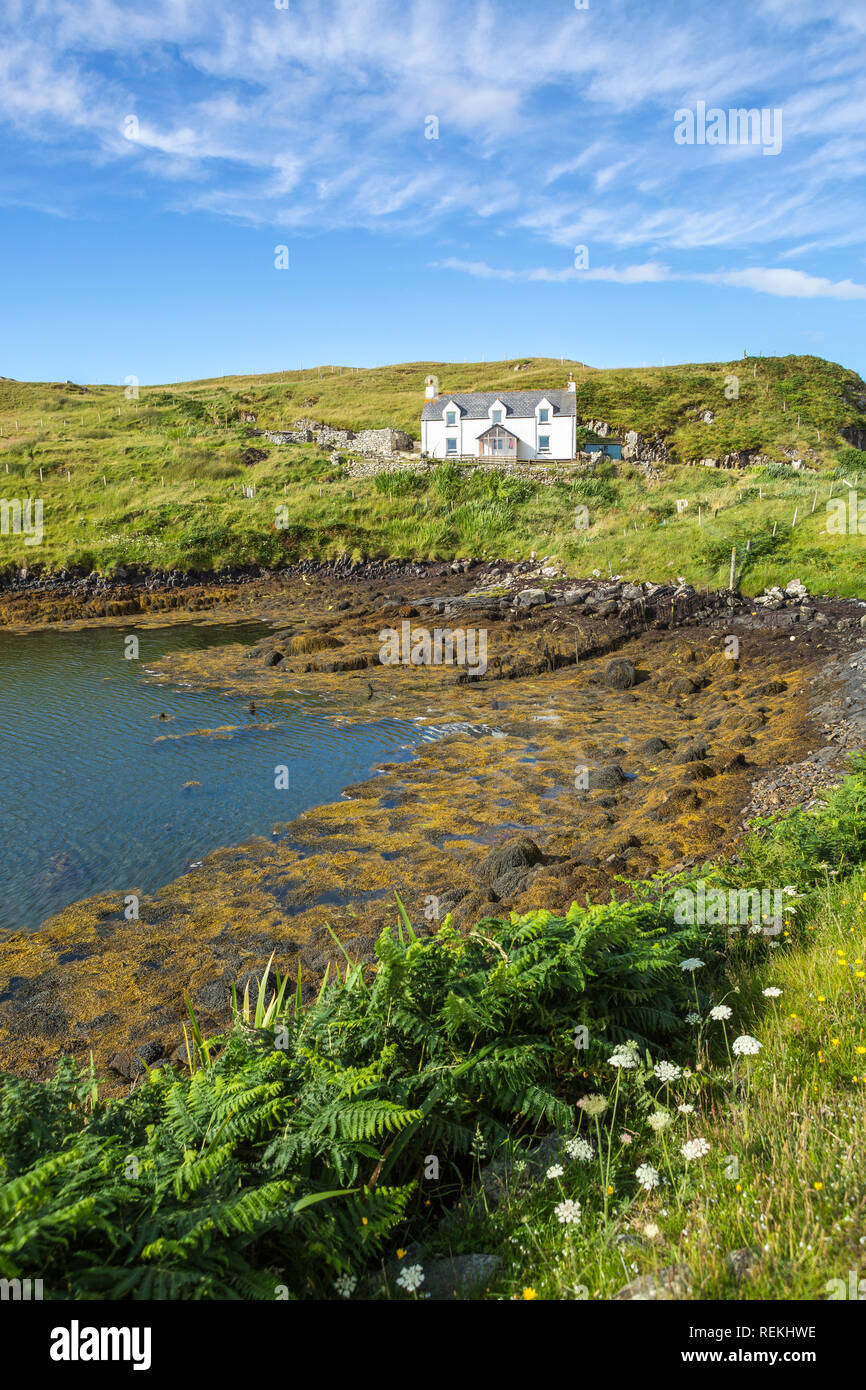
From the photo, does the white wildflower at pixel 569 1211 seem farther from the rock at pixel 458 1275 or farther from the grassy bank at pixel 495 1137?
the rock at pixel 458 1275

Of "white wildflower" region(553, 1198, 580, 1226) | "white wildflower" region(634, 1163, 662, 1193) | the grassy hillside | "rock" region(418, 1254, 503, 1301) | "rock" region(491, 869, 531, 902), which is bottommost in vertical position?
"rock" region(491, 869, 531, 902)

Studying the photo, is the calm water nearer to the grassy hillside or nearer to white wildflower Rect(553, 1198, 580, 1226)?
white wildflower Rect(553, 1198, 580, 1226)

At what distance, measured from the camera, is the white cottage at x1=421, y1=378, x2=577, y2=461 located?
67.1 m

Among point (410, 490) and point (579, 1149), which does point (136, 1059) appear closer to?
point (579, 1149)

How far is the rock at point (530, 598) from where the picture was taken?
131ft

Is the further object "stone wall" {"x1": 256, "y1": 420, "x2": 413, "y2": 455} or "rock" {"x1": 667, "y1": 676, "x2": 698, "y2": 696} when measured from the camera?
"stone wall" {"x1": 256, "y1": 420, "x2": 413, "y2": 455}

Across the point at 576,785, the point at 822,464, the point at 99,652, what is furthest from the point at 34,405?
the point at 576,785

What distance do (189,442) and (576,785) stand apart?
66823mm

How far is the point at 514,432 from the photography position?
6800 centimetres

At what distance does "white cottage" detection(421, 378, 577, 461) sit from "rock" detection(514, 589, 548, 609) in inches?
1193

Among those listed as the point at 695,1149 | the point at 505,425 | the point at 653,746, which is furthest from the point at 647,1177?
the point at 505,425

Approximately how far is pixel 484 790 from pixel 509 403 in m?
56.3

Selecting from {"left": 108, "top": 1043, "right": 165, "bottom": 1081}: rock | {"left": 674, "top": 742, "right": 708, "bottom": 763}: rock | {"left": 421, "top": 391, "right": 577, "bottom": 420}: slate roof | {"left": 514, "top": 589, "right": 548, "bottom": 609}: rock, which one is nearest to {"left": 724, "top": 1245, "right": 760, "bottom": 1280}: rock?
{"left": 108, "top": 1043, "right": 165, "bottom": 1081}: rock
